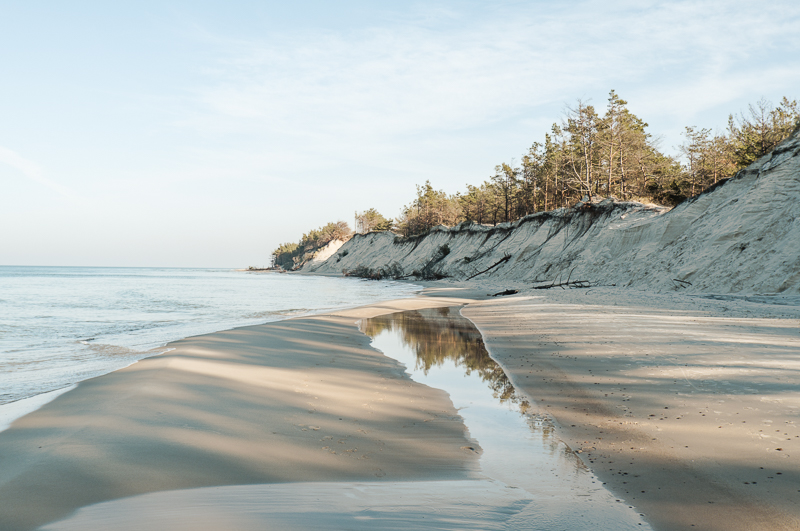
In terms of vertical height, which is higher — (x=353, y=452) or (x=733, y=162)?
(x=733, y=162)

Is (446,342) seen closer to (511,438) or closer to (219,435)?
(511,438)

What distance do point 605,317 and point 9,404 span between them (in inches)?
496

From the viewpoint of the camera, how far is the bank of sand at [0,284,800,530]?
323 centimetres

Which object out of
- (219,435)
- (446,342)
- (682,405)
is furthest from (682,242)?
(219,435)

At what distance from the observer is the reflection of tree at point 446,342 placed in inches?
288

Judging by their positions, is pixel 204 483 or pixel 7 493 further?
pixel 204 483

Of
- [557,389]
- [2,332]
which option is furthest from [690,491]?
[2,332]

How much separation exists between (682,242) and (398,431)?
2109cm

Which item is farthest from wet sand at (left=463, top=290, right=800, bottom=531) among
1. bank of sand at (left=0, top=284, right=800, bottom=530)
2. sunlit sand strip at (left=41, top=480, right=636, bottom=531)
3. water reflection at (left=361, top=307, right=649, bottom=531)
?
sunlit sand strip at (left=41, top=480, right=636, bottom=531)

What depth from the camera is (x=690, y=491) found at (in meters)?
3.38

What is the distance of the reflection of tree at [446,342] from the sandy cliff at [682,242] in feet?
32.5

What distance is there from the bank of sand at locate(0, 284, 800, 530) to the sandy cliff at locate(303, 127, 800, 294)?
8.25 m

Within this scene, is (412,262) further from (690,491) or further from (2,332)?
(690,491)

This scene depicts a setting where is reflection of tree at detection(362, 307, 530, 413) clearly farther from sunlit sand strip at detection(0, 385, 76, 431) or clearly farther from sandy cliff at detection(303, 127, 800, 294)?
sandy cliff at detection(303, 127, 800, 294)
